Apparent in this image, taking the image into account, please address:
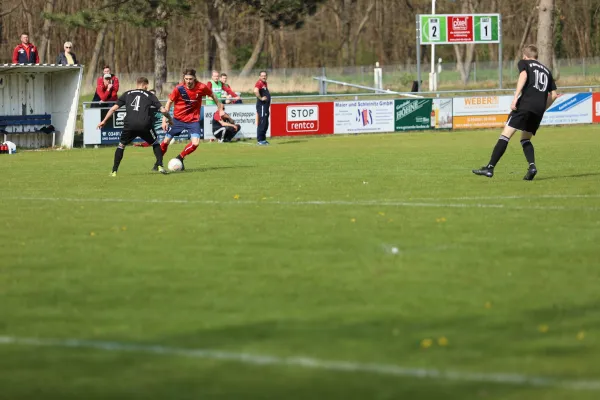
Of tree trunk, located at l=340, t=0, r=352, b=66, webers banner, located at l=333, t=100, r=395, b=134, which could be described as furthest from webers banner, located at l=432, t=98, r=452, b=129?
tree trunk, located at l=340, t=0, r=352, b=66

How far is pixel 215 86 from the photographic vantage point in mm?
29328

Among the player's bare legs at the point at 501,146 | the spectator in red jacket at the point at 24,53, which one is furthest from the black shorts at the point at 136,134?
the spectator in red jacket at the point at 24,53

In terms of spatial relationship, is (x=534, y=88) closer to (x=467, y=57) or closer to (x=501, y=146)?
(x=501, y=146)

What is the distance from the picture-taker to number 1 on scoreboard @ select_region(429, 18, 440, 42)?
136ft

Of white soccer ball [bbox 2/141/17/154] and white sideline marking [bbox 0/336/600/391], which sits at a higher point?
white soccer ball [bbox 2/141/17/154]

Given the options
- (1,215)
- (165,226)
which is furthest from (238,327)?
(1,215)

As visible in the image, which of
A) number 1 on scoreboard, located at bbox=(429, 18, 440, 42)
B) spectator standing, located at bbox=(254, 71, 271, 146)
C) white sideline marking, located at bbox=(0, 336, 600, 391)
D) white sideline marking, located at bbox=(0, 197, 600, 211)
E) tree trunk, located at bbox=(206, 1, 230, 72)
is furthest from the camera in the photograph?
tree trunk, located at bbox=(206, 1, 230, 72)

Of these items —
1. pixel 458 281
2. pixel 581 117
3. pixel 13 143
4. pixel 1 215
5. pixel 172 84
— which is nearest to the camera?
pixel 458 281

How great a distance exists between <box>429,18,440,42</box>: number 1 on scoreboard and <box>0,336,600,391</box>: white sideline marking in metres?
36.4

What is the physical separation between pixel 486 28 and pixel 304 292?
119ft

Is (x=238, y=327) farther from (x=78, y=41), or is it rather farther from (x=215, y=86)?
(x=78, y=41)

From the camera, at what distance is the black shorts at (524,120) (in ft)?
52.3

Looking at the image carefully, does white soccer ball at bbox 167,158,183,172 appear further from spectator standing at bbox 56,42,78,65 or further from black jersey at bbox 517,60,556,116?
spectator standing at bbox 56,42,78,65

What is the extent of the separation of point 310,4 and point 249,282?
1847 inches
